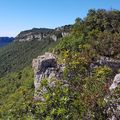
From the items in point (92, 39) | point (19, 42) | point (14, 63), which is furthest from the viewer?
point (19, 42)

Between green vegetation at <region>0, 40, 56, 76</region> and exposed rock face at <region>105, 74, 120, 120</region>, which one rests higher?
exposed rock face at <region>105, 74, 120, 120</region>

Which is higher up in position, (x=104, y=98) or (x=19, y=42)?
(x=104, y=98)

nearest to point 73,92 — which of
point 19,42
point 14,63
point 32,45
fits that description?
point 14,63

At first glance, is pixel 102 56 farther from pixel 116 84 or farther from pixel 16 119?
pixel 16 119

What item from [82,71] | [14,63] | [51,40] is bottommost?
[14,63]

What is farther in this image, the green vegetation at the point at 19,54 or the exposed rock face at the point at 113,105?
the green vegetation at the point at 19,54

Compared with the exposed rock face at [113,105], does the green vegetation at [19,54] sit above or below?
below

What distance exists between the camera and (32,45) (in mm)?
156000

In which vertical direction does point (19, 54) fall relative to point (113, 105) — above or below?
below

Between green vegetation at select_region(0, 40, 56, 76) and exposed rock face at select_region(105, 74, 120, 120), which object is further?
green vegetation at select_region(0, 40, 56, 76)

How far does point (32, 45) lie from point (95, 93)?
146m

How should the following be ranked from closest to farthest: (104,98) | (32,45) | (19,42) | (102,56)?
(104,98)
(102,56)
(32,45)
(19,42)

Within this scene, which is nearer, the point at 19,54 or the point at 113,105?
the point at 113,105

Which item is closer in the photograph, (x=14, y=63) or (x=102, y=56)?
(x=102, y=56)
